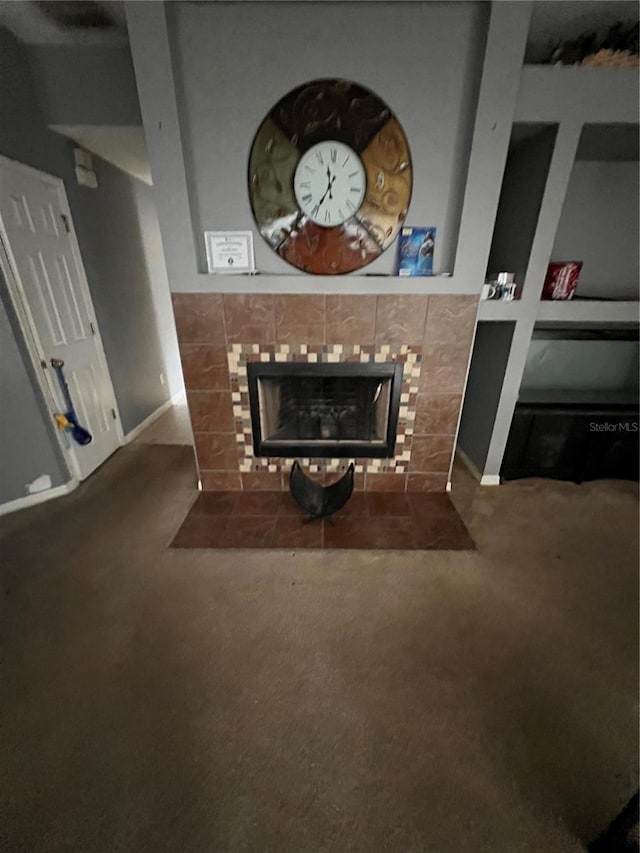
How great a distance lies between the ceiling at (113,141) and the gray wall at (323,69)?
663 millimetres

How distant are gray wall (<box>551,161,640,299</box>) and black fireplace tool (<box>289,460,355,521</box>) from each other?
6.76 feet

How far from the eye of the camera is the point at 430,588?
1526 millimetres

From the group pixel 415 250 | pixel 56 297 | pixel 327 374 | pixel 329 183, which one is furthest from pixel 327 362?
pixel 56 297

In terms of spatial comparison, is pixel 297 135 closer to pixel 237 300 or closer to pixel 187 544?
pixel 237 300

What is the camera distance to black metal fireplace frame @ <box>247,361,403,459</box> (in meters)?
1.89

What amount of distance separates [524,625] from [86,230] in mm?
3452

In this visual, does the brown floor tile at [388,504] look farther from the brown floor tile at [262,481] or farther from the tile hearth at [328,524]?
the brown floor tile at [262,481]

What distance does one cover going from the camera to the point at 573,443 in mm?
2197

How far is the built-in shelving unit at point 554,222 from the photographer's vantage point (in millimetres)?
1521

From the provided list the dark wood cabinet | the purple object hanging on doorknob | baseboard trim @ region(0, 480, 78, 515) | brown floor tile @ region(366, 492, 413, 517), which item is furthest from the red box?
baseboard trim @ region(0, 480, 78, 515)

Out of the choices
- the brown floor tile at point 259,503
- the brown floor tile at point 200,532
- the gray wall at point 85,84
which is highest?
the gray wall at point 85,84

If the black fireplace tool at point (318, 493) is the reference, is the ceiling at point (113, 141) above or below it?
above

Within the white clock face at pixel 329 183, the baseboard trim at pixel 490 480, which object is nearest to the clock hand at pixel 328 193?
the white clock face at pixel 329 183

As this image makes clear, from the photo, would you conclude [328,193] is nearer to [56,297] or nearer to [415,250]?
[415,250]
